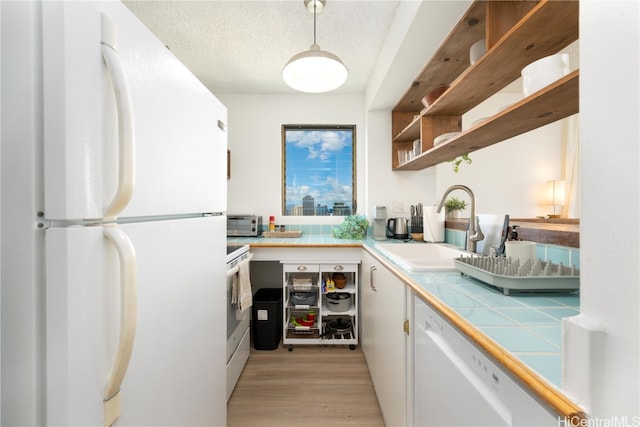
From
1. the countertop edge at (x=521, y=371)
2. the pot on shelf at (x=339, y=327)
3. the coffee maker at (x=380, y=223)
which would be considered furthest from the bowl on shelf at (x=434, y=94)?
the pot on shelf at (x=339, y=327)

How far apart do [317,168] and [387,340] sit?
2.02 metres

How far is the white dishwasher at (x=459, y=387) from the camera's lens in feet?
1.63

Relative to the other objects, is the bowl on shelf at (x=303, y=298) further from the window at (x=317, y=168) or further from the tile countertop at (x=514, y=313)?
the tile countertop at (x=514, y=313)

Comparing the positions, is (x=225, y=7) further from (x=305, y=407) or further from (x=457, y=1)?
(x=305, y=407)

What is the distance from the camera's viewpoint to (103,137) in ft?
1.90

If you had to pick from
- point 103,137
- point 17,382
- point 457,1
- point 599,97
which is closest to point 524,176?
point 457,1

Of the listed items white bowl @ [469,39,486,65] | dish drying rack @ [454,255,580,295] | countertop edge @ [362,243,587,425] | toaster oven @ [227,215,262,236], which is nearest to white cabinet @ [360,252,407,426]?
dish drying rack @ [454,255,580,295]

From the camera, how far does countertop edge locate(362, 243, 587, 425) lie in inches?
→ 14.9

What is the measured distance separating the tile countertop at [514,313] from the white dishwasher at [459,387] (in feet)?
Result: 0.18

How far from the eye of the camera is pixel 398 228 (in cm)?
252

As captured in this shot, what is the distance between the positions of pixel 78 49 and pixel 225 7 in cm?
154

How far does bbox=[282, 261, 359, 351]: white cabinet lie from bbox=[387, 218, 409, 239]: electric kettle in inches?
20.4

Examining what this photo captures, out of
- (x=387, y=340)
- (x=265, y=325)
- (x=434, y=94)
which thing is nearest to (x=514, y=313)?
(x=387, y=340)

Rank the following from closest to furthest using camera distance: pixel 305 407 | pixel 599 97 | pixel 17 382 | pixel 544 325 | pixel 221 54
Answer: pixel 599 97, pixel 17 382, pixel 544 325, pixel 305 407, pixel 221 54
